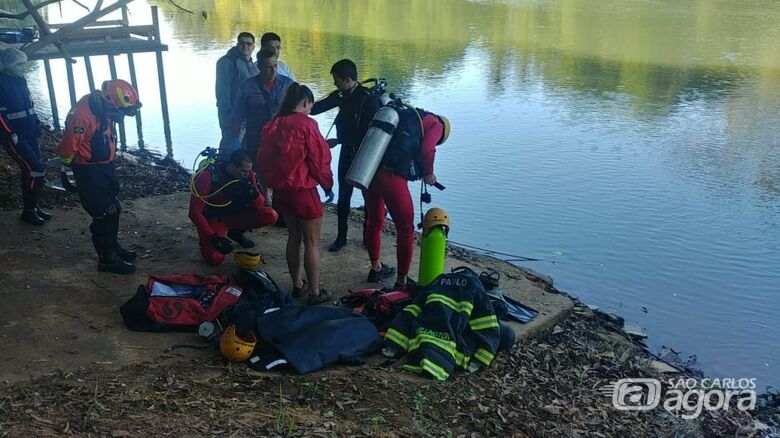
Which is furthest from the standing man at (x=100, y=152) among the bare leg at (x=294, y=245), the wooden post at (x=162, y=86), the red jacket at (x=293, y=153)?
the wooden post at (x=162, y=86)

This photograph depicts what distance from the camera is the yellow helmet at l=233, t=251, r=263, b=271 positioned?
18.4 feet

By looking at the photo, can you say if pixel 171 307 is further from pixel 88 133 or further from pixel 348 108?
pixel 348 108

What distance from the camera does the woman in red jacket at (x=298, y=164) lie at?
4742 millimetres

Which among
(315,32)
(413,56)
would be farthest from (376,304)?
(315,32)

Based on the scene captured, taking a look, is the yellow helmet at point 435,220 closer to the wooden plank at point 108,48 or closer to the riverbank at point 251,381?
the riverbank at point 251,381

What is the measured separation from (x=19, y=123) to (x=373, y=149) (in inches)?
119

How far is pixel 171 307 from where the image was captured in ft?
15.1

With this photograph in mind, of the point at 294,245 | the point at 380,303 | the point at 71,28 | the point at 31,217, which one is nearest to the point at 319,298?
the point at 294,245

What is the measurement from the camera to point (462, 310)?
450 centimetres

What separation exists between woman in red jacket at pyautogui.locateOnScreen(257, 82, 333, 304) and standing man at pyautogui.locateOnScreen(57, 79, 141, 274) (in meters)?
1.15

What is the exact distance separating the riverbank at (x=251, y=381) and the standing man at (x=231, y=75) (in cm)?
118

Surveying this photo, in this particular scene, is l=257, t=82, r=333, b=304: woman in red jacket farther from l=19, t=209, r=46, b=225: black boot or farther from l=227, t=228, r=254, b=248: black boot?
l=19, t=209, r=46, b=225: black boot

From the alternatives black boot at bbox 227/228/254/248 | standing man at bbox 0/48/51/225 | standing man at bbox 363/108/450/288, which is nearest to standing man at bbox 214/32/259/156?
black boot at bbox 227/228/254/248

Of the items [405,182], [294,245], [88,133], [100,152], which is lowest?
[294,245]
